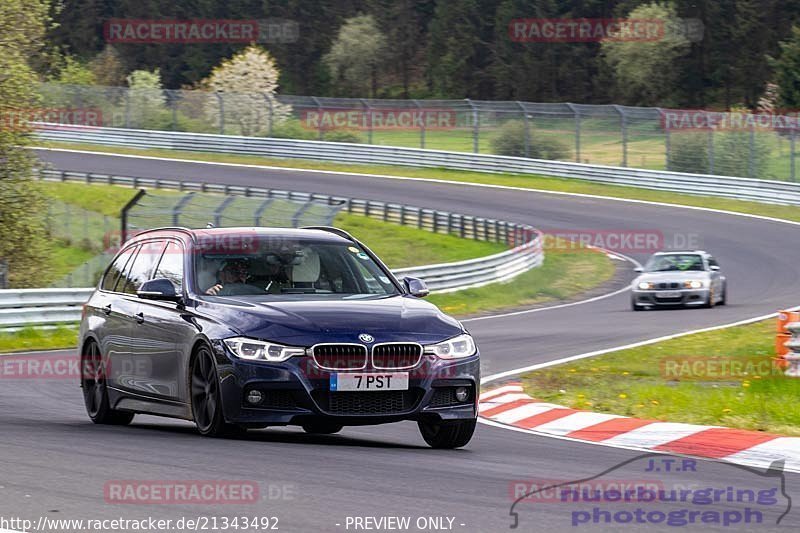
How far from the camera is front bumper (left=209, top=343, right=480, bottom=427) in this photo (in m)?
9.08

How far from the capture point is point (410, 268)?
29.5 metres

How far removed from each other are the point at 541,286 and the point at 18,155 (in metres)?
12.5

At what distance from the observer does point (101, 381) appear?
447 inches

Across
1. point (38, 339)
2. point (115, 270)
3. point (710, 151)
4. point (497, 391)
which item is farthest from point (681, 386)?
point (710, 151)

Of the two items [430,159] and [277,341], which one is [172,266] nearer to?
[277,341]

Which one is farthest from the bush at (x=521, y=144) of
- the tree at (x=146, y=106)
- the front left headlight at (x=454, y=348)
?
the front left headlight at (x=454, y=348)

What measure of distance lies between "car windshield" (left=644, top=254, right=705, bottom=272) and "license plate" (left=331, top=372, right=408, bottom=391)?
802 inches

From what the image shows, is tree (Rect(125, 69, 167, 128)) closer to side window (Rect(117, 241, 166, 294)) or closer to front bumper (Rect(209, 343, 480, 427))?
side window (Rect(117, 241, 166, 294))

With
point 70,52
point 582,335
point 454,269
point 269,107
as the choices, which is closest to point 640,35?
point 269,107

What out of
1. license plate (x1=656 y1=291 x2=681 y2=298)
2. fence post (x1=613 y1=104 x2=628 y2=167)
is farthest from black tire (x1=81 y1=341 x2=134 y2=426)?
fence post (x1=613 y1=104 x2=628 y2=167)

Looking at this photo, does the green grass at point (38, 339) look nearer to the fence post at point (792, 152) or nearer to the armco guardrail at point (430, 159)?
the fence post at point (792, 152)

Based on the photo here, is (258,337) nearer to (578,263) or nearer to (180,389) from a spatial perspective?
(180,389)

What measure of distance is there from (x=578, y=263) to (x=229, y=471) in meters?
31.3

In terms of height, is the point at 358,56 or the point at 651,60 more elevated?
the point at 358,56
